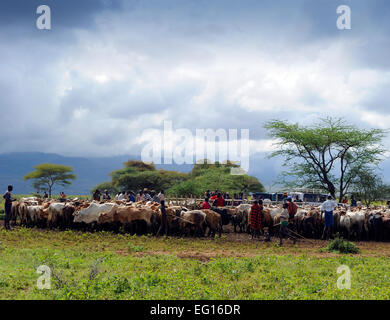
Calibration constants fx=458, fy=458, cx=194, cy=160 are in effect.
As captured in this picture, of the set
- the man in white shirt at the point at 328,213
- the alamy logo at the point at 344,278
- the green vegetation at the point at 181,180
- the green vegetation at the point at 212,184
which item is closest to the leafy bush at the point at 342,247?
the man in white shirt at the point at 328,213

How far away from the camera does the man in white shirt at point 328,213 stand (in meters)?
19.5

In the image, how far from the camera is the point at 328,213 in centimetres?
1973

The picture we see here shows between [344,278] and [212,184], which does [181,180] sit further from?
[344,278]

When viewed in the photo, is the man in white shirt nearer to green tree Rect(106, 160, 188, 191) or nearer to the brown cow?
the brown cow

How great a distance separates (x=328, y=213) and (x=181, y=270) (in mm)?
10253

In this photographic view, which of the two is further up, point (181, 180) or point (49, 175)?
point (49, 175)

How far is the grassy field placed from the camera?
30.2 ft

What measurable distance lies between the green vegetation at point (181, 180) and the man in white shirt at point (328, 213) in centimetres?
2871

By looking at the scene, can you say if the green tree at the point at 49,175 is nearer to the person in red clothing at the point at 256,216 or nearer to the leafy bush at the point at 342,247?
the person in red clothing at the point at 256,216

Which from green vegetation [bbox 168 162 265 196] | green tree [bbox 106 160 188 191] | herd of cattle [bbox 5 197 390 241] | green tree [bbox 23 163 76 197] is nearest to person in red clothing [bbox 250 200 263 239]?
herd of cattle [bbox 5 197 390 241]

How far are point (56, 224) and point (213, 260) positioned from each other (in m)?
11.8

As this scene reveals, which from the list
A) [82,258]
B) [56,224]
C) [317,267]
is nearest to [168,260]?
[82,258]

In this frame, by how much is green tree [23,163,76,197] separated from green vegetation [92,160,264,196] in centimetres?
494

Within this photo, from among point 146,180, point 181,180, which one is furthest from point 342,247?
point 181,180
